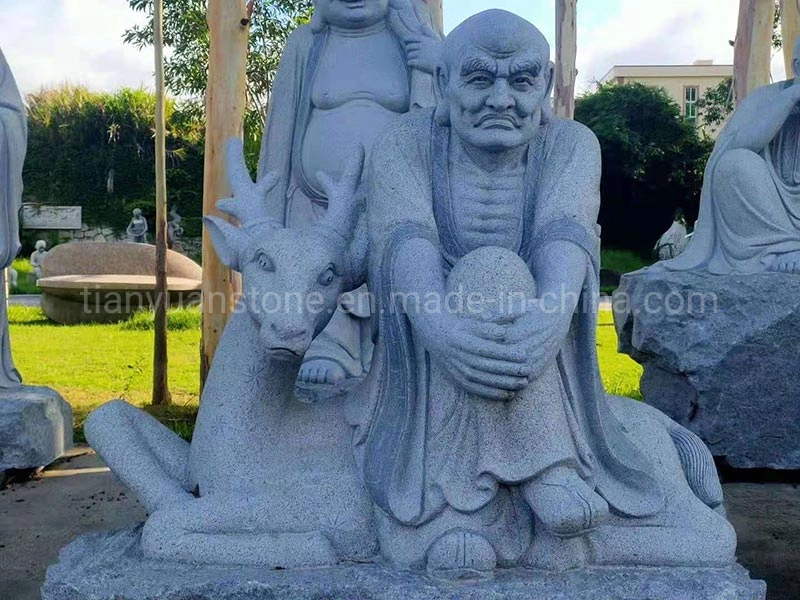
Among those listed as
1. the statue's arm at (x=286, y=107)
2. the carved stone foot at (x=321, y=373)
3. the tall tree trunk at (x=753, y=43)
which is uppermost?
the tall tree trunk at (x=753, y=43)

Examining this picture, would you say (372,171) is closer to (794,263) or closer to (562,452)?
(562,452)

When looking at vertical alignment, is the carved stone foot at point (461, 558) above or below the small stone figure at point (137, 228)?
below

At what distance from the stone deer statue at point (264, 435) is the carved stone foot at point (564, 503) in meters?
0.45

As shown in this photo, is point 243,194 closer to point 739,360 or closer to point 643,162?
point 739,360

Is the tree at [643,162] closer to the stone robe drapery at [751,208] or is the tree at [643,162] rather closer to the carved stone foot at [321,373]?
the stone robe drapery at [751,208]

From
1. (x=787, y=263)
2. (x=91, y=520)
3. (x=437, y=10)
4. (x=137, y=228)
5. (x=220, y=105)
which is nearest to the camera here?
(x=91, y=520)

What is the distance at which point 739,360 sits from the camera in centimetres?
436

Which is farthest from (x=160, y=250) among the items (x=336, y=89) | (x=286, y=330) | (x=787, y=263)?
(x=286, y=330)

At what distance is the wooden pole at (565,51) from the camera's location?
8531 millimetres

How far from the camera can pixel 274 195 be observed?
129 inches

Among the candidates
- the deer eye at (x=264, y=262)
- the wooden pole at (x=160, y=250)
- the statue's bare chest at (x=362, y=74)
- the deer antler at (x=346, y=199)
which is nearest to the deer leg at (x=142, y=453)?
the deer eye at (x=264, y=262)

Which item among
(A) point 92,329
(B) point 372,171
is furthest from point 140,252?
(B) point 372,171

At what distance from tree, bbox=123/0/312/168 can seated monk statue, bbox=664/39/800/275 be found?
5.02 metres

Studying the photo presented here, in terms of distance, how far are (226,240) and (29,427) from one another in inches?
105
